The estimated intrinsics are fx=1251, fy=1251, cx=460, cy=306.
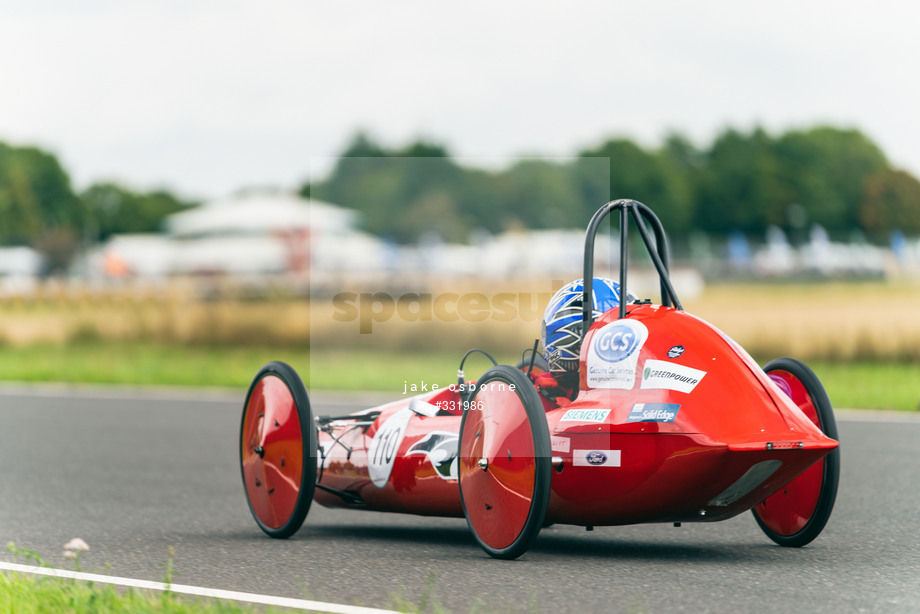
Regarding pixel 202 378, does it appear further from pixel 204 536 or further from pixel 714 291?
pixel 714 291

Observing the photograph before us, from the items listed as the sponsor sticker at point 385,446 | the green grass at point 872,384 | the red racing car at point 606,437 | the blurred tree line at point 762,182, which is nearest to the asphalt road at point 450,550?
the red racing car at point 606,437

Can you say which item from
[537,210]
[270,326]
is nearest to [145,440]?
[270,326]

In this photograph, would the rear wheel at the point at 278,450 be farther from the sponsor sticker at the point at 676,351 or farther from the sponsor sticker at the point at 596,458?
the sponsor sticker at the point at 676,351

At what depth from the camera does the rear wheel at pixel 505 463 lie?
5984mm

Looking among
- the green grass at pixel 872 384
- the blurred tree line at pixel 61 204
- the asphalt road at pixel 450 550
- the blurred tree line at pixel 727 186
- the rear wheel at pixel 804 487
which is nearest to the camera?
the asphalt road at pixel 450 550

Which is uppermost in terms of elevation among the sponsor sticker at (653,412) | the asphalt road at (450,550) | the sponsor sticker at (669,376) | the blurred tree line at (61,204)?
the blurred tree line at (61,204)

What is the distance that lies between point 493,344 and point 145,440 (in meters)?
7.26

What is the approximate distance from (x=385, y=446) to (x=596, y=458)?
162cm

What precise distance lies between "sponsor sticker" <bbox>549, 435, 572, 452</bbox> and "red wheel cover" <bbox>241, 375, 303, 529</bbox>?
65.8 inches

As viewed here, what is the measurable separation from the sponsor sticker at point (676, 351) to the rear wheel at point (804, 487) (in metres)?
1.03

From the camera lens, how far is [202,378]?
2403 cm

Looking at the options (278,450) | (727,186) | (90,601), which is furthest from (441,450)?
(727,186)

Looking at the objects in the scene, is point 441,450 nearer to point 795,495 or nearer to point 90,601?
point 795,495

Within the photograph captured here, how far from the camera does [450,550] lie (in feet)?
22.8
